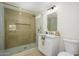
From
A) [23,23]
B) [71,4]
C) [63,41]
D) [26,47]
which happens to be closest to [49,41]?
[63,41]

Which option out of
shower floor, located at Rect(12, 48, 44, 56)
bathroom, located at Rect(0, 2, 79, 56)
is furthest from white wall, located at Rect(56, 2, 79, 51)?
shower floor, located at Rect(12, 48, 44, 56)

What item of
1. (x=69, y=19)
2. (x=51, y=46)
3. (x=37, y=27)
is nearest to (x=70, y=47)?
(x=51, y=46)

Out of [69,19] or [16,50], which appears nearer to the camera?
[69,19]

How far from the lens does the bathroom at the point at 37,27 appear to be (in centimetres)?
155

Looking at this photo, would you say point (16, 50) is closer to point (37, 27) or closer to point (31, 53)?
point (31, 53)

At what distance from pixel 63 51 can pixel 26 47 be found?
0.73 metres

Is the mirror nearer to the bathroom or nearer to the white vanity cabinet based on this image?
the bathroom

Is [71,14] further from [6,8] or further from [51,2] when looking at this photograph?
[6,8]

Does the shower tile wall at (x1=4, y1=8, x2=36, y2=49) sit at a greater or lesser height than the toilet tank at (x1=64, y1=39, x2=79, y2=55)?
greater

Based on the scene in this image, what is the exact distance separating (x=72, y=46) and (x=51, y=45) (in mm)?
381

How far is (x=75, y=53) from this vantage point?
5.04 feet

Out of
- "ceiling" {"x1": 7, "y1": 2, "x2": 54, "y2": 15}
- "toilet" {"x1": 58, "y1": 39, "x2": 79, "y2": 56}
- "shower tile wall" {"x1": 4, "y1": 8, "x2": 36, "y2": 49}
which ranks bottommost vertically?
"toilet" {"x1": 58, "y1": 39, "x2": 79, "y2": 56}

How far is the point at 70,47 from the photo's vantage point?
1570mm

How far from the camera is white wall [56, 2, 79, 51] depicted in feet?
4.99
